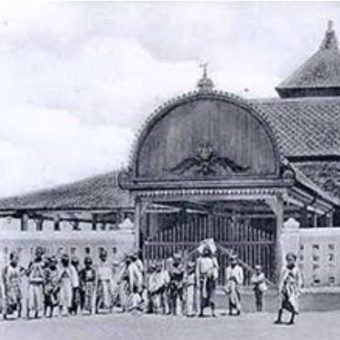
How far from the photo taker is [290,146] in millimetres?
7020

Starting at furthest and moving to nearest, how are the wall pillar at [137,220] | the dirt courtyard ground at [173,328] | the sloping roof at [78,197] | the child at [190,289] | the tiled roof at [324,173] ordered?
the tiled roof at [324,173] < the sloping roof at [78,197] < the wall pillar at [137,220] < the child at [190,289] < the dirt courtyard ground at [173,328]

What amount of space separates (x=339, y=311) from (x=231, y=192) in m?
0.64

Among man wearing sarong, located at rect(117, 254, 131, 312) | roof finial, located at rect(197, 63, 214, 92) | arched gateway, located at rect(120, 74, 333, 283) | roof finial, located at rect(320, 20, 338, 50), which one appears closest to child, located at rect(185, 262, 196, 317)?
arched gateway, located at rect(120, 74, 333, 283)

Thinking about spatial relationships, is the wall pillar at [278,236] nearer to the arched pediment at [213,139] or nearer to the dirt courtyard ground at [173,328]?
the arched pediment at [213,139]

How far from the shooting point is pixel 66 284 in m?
6.43

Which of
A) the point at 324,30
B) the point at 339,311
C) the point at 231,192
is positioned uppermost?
the point at 324,30

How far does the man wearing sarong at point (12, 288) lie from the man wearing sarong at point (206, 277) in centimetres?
72

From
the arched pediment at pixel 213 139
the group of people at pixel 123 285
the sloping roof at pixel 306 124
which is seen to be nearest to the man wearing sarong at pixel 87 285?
the group of people at pixel 123 285

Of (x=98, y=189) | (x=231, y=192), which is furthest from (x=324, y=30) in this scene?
(x=98, y=189)

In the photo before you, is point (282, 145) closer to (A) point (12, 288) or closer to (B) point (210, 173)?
(B) point (210, 173)

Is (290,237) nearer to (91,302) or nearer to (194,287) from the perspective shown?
(194,287)

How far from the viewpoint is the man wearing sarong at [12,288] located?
641cm

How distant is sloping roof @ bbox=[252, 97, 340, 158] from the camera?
22.9 feet

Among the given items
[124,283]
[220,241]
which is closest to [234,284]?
[220,241]
